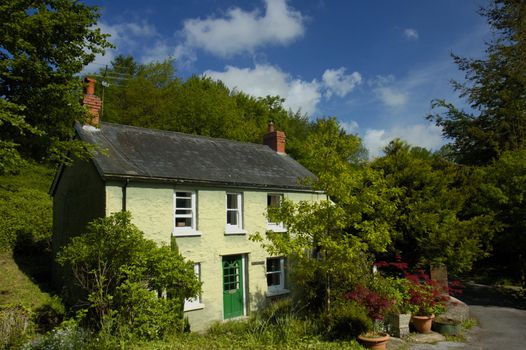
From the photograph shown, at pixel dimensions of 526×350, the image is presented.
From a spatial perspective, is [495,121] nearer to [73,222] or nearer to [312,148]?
[312,148]

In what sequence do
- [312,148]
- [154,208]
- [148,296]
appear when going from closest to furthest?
[148,296]
[312,148]
[154,208]

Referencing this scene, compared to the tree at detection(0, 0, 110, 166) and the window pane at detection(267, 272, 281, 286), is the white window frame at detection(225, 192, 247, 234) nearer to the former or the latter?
the window pane at detection(267, 272, 281, 286)

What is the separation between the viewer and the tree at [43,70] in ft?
37.0

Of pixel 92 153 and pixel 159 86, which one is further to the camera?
pixel 159 86

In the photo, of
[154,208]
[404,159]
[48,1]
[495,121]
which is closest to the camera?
[48,1]

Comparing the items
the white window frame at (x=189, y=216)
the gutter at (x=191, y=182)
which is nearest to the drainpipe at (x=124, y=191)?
the gutter at (x=191, y=182)

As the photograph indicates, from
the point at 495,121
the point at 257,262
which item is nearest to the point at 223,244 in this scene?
the point at 257,262

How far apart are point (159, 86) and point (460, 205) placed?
34.0 meters

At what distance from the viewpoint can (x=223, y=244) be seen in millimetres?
16672

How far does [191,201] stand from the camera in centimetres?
1623

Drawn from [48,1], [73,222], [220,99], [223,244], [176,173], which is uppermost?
[220,99]

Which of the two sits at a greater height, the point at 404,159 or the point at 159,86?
the point at 159,86

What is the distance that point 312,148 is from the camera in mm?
13688

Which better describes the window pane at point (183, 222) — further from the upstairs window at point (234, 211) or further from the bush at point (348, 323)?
the bush at point (348, 323)
